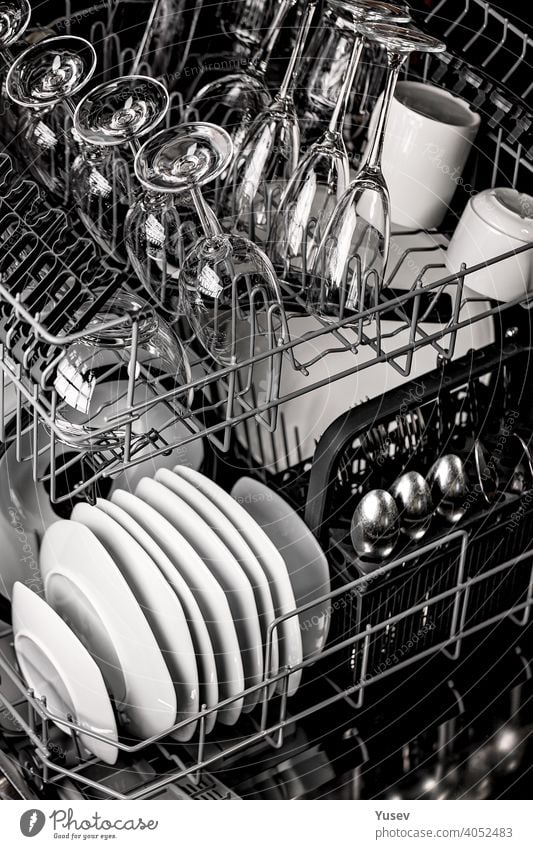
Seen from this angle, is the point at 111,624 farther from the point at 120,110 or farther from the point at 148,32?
the point at 148,32

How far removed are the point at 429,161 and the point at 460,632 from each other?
0.42 metres

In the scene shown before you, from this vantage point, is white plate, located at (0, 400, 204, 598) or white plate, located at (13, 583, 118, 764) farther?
white plate, located at (0, 400, 204, 598)

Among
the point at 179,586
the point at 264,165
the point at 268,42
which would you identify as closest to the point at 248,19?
the point at 268,42

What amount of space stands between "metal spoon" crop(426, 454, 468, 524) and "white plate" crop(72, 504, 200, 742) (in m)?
0.24

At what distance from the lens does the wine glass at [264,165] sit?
102 centimetres

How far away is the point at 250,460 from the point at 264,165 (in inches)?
10.5

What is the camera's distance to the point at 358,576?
84 centimetres

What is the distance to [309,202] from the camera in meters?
1.00

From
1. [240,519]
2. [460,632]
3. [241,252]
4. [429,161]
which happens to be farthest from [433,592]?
[429,161]

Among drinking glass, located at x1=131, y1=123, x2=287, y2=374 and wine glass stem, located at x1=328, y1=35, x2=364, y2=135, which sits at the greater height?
wine glass stem, located at x1=328, y1=35, x2=364, y2=135

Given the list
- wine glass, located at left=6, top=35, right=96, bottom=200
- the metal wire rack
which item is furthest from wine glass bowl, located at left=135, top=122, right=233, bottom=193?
the metal wire rack

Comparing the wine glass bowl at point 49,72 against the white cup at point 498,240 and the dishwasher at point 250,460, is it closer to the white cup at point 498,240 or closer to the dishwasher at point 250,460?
the dishwasher at point 250,460

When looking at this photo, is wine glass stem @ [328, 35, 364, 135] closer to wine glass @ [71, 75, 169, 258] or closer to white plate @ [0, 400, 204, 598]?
wine glass @ [71, 75, 169, 258]

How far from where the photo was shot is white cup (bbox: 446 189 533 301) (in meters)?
0.93
